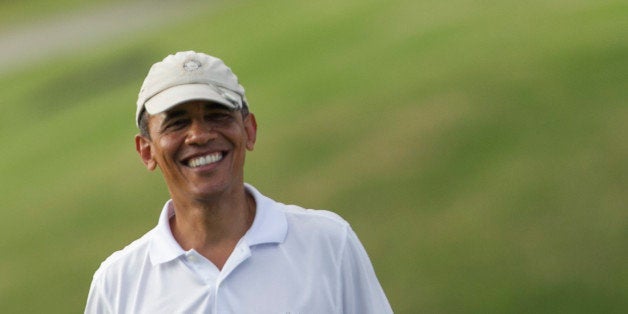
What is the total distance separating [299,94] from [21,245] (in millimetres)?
960

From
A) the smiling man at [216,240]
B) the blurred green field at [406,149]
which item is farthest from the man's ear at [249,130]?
the blurred green field at [406,149]

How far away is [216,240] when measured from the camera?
205 cm

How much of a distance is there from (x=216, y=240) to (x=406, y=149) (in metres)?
1.78

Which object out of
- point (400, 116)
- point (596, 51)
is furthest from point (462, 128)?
point (596, 51)

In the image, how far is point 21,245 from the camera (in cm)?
388

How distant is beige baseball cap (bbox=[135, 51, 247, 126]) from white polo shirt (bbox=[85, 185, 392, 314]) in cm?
21

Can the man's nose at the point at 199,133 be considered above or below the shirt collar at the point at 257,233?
above

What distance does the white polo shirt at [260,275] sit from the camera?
77.7 inches

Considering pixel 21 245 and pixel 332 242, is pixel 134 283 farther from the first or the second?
pixel 21 245

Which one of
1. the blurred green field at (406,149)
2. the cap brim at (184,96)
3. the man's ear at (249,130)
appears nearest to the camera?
the cap brim at (184,96)

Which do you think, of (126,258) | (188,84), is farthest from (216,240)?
(188,84)

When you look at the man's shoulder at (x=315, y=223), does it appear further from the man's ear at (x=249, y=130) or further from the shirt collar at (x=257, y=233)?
the man's ear at (x=249, y=130)

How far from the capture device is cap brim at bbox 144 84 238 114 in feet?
6.38

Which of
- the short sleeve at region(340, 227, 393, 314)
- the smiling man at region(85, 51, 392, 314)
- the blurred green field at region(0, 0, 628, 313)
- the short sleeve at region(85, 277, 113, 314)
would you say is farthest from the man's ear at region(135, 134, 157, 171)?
the blurred green field at region(0, 0, 628, 313)
